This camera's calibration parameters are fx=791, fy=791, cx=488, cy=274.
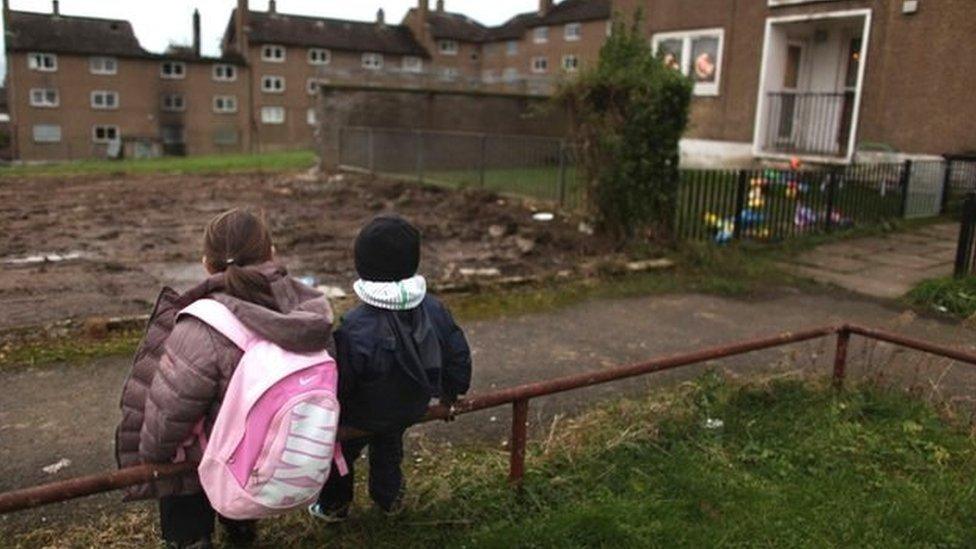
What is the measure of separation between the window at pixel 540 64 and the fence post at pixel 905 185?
163 ft

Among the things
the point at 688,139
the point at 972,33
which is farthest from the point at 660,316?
the point at 688,139

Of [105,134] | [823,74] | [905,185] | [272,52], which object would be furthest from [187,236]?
[272,52]

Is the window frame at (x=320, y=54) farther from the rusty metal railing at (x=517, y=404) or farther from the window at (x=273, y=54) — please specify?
the rusty metal railing at (x=517, y=404)

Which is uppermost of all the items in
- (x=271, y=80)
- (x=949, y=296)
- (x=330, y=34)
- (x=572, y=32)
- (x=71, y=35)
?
(x=572, y=32)

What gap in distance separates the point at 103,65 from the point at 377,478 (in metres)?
61.3

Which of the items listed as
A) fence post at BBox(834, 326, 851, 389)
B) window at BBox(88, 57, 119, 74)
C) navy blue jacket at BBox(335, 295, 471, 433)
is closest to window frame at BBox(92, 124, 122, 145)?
A: window at BBox(88, 57, 119, 74)

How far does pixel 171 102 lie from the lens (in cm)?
5844

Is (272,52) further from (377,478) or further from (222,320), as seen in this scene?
(222,320)

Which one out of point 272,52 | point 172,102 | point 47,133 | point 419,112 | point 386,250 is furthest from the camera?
point 272,52

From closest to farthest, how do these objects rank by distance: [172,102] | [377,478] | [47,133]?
[377,478]
[47,133]
[172,102]

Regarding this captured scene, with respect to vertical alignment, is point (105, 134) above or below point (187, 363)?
below

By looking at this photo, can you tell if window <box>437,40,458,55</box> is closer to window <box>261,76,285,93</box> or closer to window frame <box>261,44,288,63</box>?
window frame <box>261,44,288,63</box>

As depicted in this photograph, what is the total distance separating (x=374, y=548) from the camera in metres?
3.25

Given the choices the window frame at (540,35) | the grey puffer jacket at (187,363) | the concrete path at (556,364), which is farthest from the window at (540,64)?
the grey puffer jacket at (187,363)
